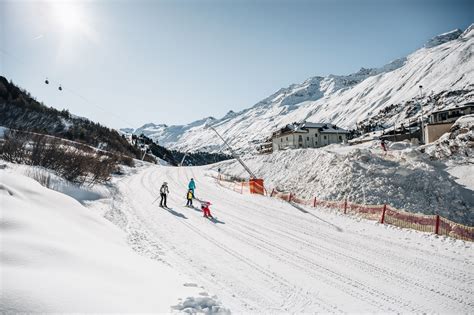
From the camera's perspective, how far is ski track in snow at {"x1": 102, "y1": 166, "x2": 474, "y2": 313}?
7.66m

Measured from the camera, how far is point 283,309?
704 centimetres

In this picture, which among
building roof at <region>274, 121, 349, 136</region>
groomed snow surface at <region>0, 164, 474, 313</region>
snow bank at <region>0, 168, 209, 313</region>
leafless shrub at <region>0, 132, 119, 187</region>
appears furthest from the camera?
building roof at <region>274, 121, 349, 136</region>

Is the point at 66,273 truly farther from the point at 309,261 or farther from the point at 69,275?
the point at 309,261

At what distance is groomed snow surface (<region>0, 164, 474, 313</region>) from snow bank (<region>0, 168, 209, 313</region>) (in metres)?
0.03

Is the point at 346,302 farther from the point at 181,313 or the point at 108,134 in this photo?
the point at 108,134

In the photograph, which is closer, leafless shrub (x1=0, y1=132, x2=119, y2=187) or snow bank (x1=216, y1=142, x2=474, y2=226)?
leafless shrub (x1=0, y1=132, x2=119, y2=187)

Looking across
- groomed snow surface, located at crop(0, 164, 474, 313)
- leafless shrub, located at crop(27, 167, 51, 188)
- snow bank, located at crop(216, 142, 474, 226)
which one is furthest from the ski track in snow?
snow bank, located at crop(216, 142, 474, 226)

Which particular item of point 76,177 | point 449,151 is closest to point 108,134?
point 76,177

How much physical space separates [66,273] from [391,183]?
92.3ft

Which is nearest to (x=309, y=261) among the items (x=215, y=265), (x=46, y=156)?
(x=215, y=265)

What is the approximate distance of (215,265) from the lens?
9781 millimetres

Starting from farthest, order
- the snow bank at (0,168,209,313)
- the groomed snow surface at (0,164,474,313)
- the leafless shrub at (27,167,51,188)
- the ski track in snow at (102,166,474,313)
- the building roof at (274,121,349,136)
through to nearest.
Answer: the building roof at (274,121,349,136) → the leafless shrub at (27,167,51,188) → the ski track in snow at (102,166,474,313) → the groomed snow surface at (0,164,474,313) → the snow bank at (0,168,209,313)

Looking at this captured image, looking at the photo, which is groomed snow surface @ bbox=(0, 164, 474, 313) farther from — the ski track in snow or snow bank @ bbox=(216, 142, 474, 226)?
snow bank @ bbox=(216, 142, 474, 226)

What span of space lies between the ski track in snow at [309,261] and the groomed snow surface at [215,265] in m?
0.04
